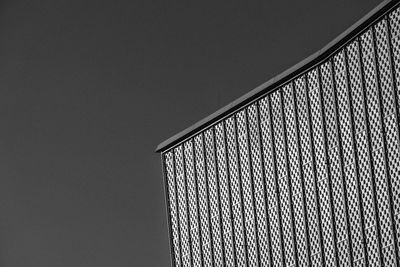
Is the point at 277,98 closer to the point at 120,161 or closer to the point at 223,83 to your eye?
the point at 223,83

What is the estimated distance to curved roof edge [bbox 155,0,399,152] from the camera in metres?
6.79

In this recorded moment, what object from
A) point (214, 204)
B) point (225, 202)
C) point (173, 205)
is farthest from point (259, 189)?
point (173, 205)

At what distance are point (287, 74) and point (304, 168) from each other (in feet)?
2.45

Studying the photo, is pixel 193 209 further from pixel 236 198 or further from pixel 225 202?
pixel 236 198

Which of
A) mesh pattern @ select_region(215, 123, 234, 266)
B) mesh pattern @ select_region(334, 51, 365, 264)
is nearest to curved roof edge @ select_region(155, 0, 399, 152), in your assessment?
mesh pattern @ select_region(334, 51, 365, 264)

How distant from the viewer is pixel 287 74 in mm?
7488

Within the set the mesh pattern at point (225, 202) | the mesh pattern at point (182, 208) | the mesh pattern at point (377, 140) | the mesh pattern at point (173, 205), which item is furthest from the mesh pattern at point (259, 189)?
the mesh pattern at point (377, 140)

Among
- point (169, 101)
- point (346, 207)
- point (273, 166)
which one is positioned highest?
point (169, 101)

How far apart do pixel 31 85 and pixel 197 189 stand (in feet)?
9.48

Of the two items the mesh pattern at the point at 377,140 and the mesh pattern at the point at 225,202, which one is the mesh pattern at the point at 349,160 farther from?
the mesh pattern at the point at 225,202

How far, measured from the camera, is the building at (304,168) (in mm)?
6672

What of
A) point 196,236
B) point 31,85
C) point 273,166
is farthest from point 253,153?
point 31,85

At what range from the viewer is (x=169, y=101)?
880cm

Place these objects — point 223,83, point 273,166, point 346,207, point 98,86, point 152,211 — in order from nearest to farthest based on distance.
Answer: point 346,207, point 273,166, point 223,83, point 152,211, point 98,86
